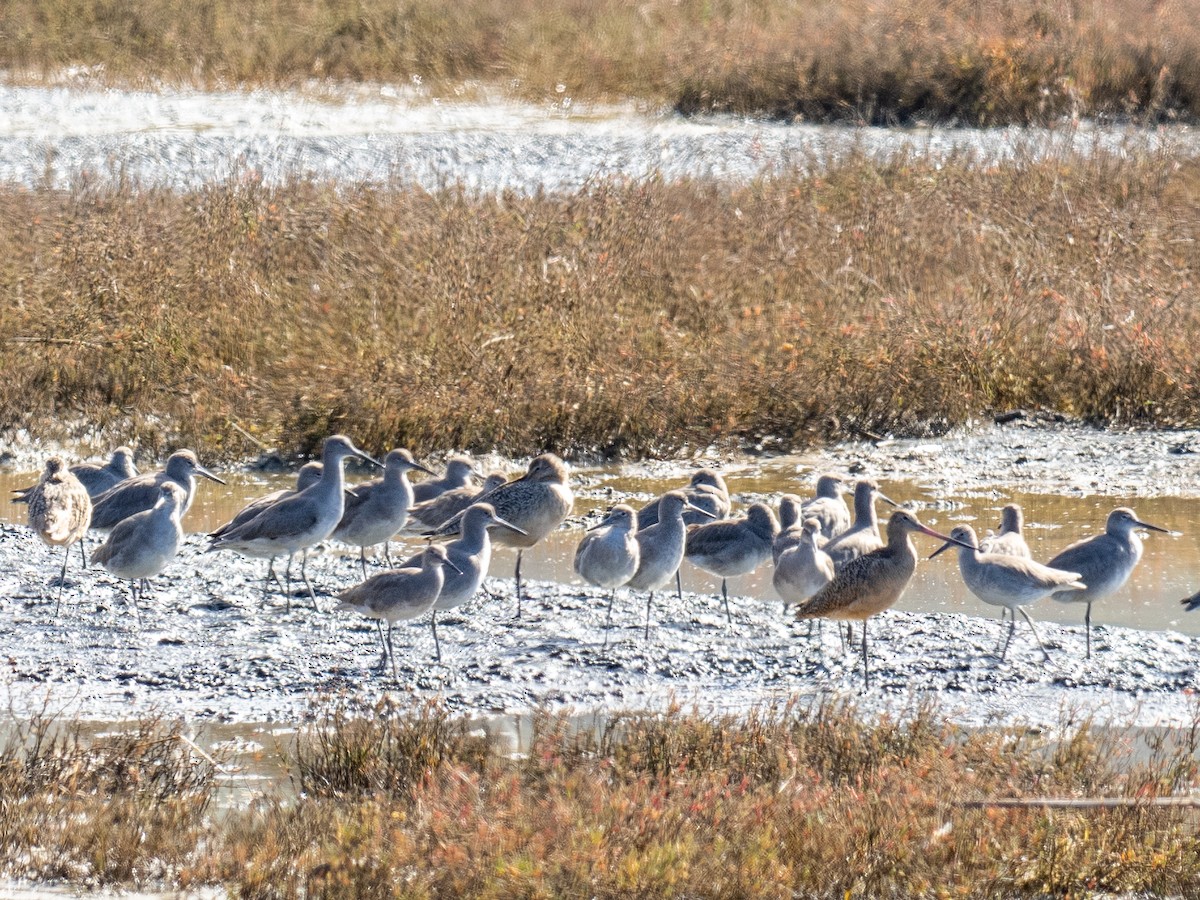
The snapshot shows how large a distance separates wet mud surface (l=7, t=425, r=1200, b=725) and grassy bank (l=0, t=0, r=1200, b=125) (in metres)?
16.7

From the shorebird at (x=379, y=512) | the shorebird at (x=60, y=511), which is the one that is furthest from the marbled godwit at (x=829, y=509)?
the shorebird at (x=60, y=511)

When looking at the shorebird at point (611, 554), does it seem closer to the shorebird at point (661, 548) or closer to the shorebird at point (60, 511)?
the shorebird at point (661, 548)

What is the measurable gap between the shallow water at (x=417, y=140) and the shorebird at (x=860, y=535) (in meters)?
8.75

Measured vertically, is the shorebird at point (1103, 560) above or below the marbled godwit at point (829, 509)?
above

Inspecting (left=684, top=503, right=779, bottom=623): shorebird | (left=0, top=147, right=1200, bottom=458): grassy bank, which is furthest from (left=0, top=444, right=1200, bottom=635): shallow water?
(left=0, top=147, right=1200, bottom=458): grassy bank

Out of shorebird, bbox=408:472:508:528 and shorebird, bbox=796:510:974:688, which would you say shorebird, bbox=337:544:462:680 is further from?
shorebird, bbox=408:472:508:528

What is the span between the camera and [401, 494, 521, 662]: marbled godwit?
952 centimetres

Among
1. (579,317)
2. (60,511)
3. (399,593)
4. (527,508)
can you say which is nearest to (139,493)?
(60,511)

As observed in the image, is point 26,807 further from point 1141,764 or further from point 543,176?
point 543,176

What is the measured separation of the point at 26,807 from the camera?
6660 mm

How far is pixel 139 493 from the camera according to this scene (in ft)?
37.6

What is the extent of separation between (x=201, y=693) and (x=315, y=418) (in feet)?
20.0

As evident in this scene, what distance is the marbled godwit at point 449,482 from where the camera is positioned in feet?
40.3

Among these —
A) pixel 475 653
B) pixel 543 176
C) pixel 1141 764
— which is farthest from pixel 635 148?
pixel 1141 764
